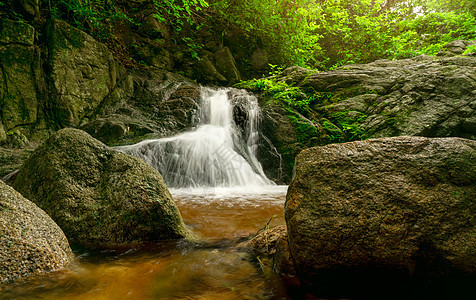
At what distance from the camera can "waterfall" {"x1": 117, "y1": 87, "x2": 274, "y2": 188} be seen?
20.3 ft

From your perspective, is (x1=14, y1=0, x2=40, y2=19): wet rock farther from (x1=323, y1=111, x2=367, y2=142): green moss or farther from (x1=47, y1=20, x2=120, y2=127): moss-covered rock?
(x1=323, y1=111, x2=367, y2=142): green moss

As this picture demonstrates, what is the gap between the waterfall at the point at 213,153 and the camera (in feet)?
20.3

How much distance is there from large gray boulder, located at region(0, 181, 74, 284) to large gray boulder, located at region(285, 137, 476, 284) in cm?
193

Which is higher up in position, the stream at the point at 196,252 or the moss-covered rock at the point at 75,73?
the moss-covered rock at the point at 75,73

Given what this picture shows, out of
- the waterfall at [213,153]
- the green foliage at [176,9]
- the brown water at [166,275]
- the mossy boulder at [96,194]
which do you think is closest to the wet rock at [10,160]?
the waterfall at [213,153]

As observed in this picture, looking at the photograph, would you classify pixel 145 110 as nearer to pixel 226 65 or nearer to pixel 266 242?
pixel 226 65

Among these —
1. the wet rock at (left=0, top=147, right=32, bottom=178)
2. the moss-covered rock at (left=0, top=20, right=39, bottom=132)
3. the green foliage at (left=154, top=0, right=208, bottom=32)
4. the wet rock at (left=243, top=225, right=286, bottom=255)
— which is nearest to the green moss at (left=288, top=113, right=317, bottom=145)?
the wet rock at (left=243, top=225, right=286, bottom=255)

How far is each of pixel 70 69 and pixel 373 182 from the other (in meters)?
9.54

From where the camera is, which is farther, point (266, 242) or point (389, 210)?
point (266, 242)

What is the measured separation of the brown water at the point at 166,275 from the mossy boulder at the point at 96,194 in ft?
0.67

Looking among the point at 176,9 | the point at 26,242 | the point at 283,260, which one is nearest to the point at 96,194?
the point at 26,242

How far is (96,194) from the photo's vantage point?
8.55ft

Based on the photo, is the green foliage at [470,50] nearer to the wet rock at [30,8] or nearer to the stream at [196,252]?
the stream at [196,252]

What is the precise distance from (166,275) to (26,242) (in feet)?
3.51
